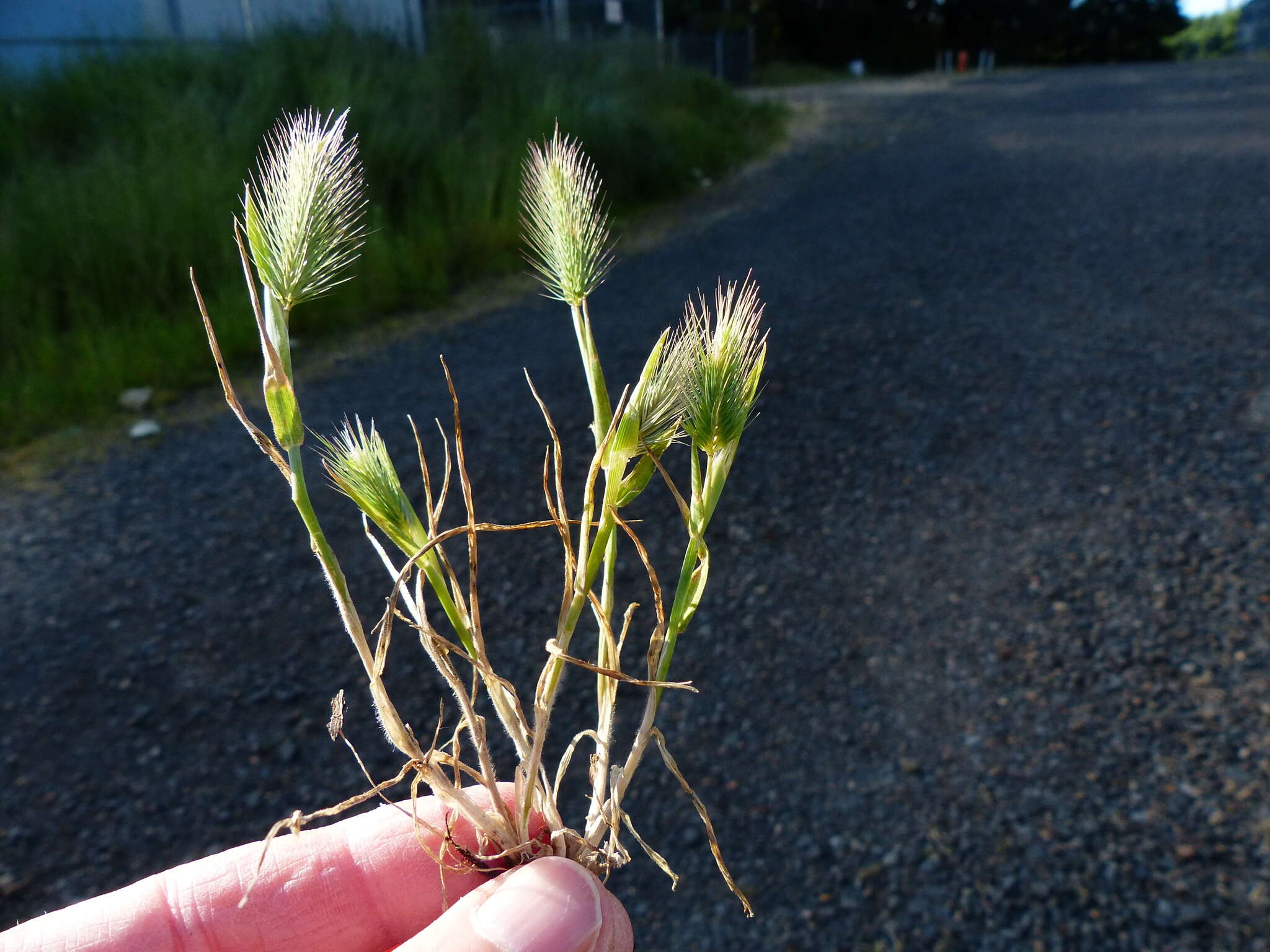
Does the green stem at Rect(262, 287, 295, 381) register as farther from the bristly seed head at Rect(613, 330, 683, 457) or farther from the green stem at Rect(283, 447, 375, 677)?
the bristly seed head at Rect(613, 330, 683, 457)

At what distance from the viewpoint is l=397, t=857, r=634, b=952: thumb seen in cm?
107

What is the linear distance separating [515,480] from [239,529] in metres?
1.05

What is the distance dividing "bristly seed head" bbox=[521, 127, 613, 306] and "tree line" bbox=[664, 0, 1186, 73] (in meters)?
30.0

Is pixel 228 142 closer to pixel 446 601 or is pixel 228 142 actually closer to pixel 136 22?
pixel 136 22

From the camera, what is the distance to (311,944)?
139cm

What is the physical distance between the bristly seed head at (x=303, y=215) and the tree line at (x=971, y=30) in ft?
98.7

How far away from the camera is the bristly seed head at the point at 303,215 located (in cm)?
85

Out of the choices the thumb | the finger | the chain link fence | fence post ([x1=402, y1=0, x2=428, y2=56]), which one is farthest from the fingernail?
fence post ([x1=402, y1=0, x2=428, y2=56])

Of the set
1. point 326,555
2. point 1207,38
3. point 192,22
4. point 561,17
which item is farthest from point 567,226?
point 1207,38

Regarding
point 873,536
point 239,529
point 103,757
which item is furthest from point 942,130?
point 103,757

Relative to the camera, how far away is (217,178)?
5227 mm

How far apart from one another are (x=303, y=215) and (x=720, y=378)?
397 millimetres

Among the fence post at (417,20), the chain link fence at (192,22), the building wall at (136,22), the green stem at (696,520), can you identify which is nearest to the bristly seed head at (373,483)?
the green stem at (696,520)

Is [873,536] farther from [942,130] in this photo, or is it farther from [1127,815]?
[942,130]
